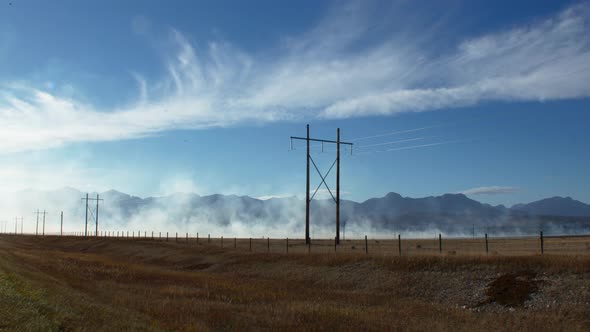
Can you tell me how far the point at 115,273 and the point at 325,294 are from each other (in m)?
16.9

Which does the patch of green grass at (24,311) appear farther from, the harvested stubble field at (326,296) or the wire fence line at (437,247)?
the wire fence line at (437,247)

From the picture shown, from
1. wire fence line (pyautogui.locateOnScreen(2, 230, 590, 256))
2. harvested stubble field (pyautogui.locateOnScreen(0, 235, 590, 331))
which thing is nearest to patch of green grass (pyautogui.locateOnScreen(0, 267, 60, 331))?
harvested stubble field (pyautogui.locateOnScreen(0, 235, 590, 331))

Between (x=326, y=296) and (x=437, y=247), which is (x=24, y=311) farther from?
(x=437, y=247)

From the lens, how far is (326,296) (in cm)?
3012

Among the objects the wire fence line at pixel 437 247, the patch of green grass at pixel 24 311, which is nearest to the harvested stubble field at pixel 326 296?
the patch of green grass at pixel 24 311

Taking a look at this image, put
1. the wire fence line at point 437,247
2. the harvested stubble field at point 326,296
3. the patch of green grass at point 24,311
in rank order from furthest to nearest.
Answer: the wire fence line at point 437,247, the harvested stubble field at point 326,296, the patch of green grass at point 24,311

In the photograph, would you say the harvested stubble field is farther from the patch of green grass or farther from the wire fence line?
the wire fence line

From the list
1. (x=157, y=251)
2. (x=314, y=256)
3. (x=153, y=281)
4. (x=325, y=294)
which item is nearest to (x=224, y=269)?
(x=314, y=256)

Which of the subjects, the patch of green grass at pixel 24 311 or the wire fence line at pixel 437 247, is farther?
the wire fence line at pixel 437 247

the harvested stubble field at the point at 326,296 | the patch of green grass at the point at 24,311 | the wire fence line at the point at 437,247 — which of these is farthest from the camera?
the wire fence line at the point at 437,247

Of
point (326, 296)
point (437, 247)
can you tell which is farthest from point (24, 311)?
point (437, 247)

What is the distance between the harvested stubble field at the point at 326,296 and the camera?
18.2 meters

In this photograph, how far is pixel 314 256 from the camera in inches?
1736

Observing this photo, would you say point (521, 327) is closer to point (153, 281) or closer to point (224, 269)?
point (153, 281)
